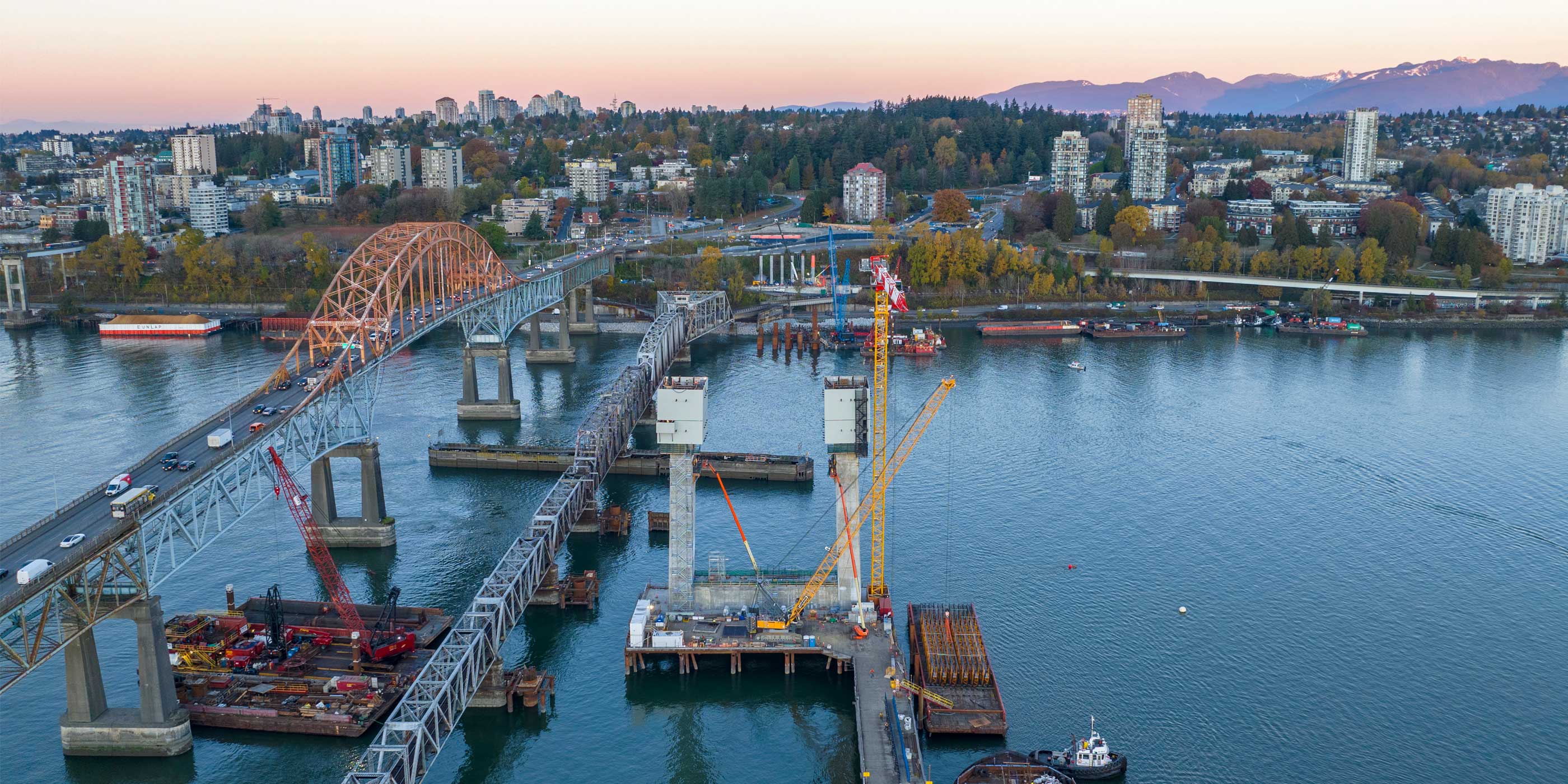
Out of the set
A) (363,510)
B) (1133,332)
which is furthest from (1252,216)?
(363,510)

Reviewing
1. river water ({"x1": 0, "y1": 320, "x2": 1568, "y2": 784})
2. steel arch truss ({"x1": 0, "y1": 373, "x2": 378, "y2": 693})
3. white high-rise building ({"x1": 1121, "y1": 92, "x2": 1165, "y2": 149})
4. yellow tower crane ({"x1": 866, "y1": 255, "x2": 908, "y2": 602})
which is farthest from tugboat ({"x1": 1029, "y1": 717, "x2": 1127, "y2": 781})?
white high-rise building ({"x1": 1121, "y1": 92, "x2": 1165, "y2": 149})

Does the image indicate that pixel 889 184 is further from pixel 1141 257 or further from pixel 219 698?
pixel 219 698

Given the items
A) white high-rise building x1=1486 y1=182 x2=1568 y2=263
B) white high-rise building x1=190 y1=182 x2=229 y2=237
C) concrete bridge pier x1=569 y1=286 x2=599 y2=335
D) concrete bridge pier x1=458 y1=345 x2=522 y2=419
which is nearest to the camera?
concrete bridge pier x1=458 y1=345 x2=522 y2=419

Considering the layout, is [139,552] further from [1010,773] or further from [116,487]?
[1010,773]

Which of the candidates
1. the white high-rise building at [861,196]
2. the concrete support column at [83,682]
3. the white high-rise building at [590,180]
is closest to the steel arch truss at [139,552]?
the concrete support column at [83,682]

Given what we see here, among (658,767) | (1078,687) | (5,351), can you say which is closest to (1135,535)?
(1078,687)

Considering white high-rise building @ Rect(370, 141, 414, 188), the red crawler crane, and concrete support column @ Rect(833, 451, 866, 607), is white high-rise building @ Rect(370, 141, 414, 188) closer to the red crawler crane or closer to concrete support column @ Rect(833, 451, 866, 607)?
the red crawler crane
